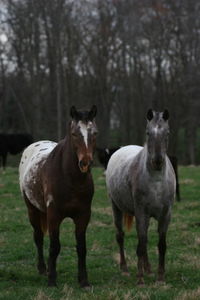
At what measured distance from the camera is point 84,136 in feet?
20.2

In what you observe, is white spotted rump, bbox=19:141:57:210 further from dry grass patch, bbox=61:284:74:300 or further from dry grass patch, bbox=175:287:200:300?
dry grass patch, bbox=175:287:200:300

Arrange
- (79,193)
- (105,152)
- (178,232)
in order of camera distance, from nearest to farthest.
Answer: (79,193) < (178,232) < (105,152)

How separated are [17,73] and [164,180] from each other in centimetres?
2985

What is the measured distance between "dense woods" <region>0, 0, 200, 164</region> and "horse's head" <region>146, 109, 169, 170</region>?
2660 centimetres

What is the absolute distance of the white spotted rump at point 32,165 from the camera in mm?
7434

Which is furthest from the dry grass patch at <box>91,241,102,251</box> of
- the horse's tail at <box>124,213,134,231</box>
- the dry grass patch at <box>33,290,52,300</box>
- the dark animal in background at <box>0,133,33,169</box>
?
the dark animal in background at <box>0,133,33,169</box>

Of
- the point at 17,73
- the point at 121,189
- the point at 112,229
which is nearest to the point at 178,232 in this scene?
the point at 112,229

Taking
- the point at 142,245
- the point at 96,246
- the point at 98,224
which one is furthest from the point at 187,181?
the point at 142,245

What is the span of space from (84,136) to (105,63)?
93.1 ft

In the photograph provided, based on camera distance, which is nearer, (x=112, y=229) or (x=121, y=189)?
(x=121, y=189)

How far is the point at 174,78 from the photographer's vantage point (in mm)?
33875

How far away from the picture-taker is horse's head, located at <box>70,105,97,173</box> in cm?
609

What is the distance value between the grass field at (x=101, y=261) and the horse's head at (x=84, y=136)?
4.79 ft

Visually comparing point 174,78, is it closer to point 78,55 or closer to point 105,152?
point 78,55
